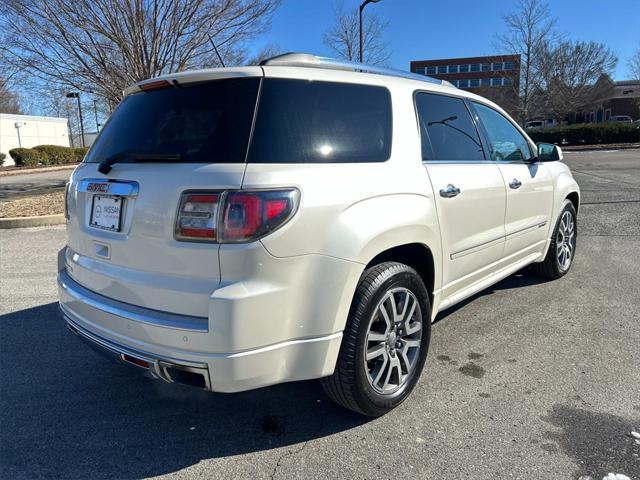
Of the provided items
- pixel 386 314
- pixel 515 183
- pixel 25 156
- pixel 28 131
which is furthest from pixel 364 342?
pixel 28 131

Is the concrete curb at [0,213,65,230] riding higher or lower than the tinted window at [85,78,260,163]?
lower

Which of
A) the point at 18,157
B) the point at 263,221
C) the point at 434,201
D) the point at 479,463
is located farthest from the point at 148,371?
the point at 18,157

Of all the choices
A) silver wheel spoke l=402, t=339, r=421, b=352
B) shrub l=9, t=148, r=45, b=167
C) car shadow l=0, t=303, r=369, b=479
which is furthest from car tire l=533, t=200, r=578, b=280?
shrub l=9, t=148, r=45, b=167

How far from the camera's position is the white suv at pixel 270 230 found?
7.07ft

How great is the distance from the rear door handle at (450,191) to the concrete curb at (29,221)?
7955 mm

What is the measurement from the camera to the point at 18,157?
3152 cm

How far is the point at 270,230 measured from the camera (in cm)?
216

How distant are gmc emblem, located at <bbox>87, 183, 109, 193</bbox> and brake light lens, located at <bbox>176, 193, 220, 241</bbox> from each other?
0.63 meters

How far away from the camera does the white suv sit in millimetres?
2156

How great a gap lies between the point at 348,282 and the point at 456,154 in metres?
1.55

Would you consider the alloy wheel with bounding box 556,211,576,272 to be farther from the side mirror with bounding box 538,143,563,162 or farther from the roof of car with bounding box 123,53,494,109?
the roof of car with bounding box 123,53,494,109

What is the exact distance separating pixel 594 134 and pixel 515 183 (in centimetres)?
3508

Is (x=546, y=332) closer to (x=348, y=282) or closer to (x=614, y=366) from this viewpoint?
(x=614, y=366)

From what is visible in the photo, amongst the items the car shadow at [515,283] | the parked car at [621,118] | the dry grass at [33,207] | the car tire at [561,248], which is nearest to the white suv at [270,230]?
the car shadow at [515,283]
